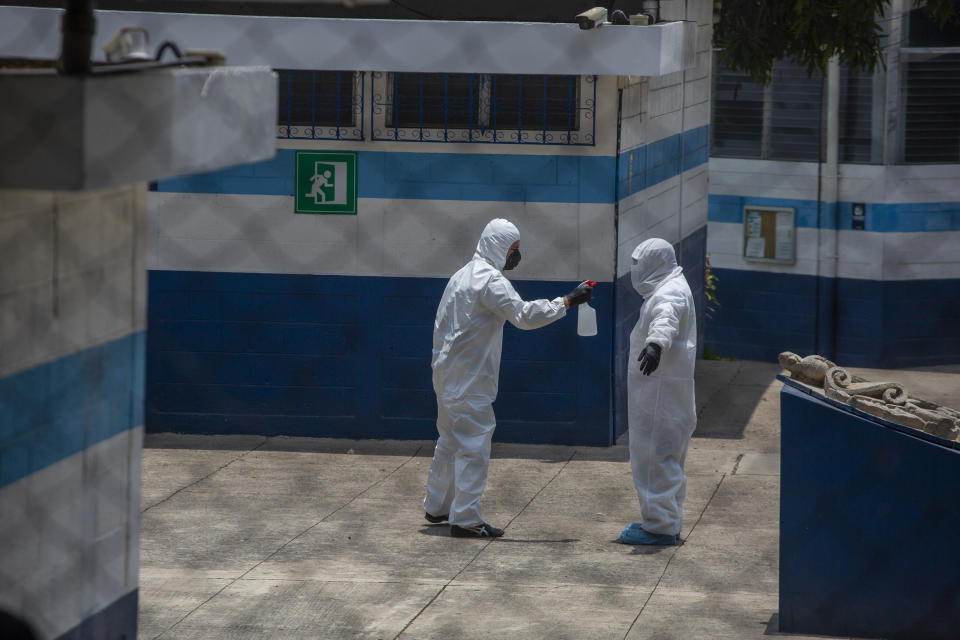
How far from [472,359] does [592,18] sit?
2.14 meters

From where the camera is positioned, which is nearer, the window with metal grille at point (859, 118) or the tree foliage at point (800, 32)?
the tree foliage at point (800, 32)

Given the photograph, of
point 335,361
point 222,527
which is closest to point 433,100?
point 335,361

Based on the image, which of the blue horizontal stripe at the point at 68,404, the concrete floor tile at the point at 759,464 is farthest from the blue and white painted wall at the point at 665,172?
the blue horizontal stripe at the point at 68,404

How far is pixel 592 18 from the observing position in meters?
7.50

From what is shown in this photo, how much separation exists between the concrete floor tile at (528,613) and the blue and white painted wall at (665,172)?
287 cm

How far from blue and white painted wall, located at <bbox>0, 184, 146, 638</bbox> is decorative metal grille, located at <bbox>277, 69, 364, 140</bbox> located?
4.50m

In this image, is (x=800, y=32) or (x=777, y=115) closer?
(x=800, y=32)

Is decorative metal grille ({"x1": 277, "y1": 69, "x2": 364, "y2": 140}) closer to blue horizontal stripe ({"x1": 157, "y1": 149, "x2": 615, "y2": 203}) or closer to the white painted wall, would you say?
blue horizontal stripe ({"x1": 157, "y1": 149, "x2": 615, "y2": 203})

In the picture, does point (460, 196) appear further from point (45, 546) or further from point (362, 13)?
point (45, 546)

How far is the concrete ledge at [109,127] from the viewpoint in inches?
105

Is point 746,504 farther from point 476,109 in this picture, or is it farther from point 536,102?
point 476,109

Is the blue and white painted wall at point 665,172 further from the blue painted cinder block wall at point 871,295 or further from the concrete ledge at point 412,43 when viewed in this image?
the blue painted cinder block wall at point 871,295

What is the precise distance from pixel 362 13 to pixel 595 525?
10.6 ft

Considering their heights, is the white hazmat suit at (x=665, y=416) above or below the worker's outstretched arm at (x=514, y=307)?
below
